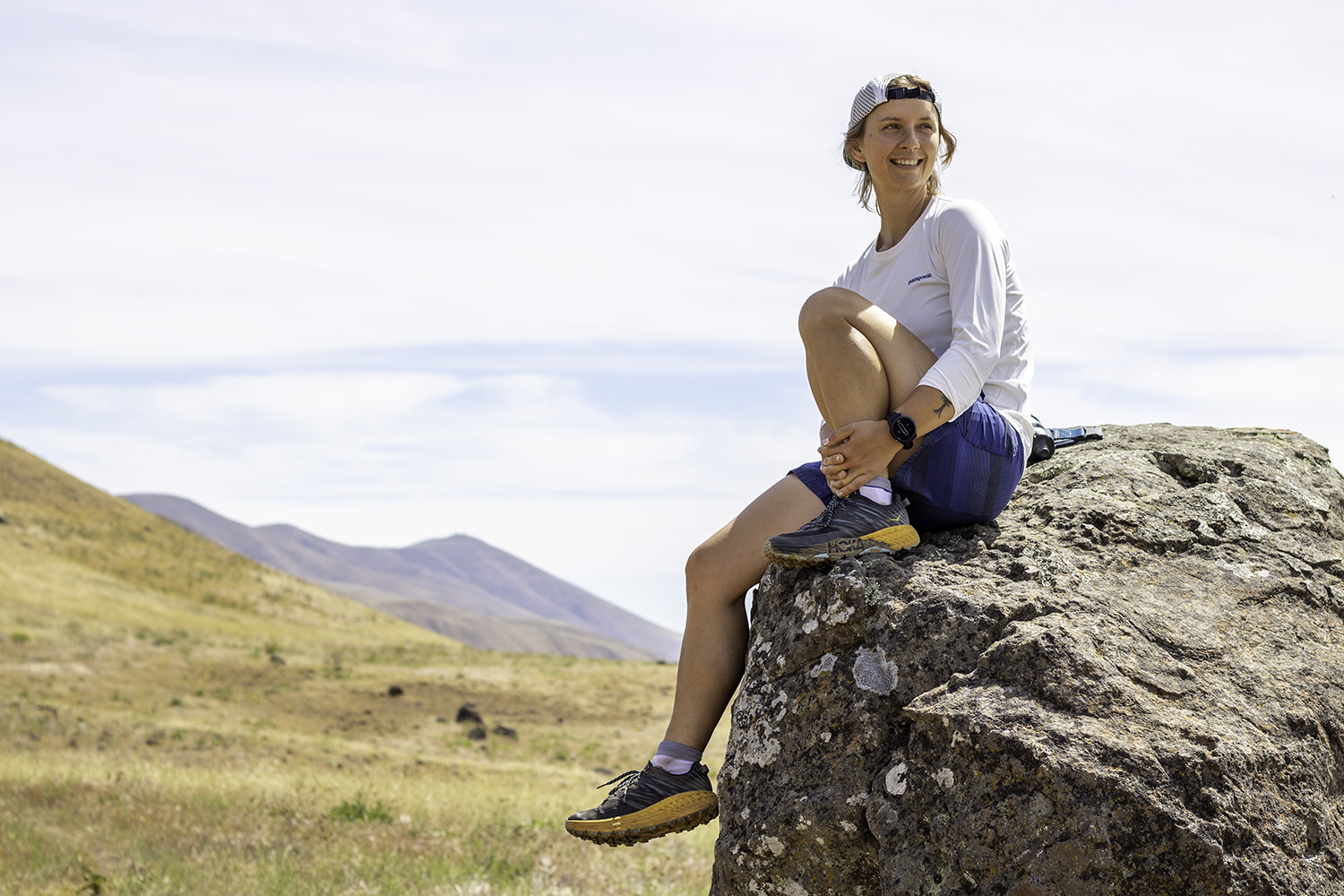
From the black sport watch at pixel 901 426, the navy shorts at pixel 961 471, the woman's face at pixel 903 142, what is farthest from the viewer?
the woman's face at pixel 903 142

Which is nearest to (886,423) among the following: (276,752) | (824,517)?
(824,517)

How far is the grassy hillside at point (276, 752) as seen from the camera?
25.4 ft

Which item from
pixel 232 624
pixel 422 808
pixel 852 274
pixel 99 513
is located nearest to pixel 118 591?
pixel 232 624

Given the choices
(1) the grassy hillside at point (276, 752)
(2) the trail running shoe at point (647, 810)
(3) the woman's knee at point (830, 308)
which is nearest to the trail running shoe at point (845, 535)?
(3) the woman's knee at point (830, 308)

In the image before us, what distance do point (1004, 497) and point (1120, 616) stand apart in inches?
26.4

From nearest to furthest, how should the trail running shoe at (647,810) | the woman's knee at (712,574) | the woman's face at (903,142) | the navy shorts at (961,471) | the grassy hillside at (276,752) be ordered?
the trail running shoe at (647,810) < the navy shorts at (961,471) < the woman's knee at (712,574) < the woman's face at (903,142) < the grassy hillside at (276,752)

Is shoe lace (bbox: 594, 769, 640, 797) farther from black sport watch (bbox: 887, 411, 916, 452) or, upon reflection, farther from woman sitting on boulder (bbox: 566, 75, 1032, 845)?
black sport watch (bbox: 887, 411, 916, 452)

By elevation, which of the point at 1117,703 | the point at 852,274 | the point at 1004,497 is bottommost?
the point at 1117,703

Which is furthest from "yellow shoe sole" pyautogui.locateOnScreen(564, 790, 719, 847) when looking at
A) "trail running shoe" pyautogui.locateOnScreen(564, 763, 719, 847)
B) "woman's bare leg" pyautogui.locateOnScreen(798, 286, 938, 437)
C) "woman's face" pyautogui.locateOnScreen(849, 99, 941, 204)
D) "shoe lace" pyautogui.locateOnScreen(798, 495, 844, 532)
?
"woman's face" pyautogui.locateOnScreen(849, 99, 941, 204)

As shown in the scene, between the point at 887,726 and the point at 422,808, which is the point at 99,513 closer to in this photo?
the point at 422,808

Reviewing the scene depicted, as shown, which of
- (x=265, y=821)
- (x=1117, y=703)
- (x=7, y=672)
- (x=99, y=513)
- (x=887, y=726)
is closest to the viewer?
(x=1117, y=703)

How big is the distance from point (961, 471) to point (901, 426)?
0.41 meters

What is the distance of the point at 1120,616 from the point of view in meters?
3.48

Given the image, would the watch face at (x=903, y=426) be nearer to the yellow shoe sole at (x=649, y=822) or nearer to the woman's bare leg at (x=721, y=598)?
the woman's bare leg at (x=721, y=598)
